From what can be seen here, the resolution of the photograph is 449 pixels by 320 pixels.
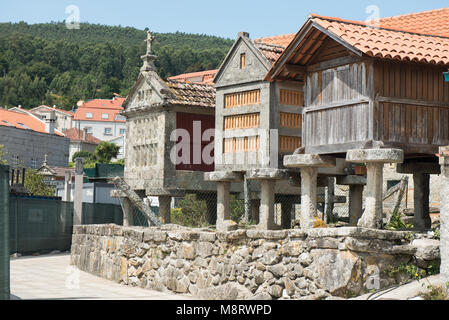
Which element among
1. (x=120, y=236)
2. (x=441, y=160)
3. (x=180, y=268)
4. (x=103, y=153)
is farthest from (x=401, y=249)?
(x=103, y=153)

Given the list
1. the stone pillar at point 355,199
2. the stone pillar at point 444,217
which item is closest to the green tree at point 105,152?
the stone pillar at point 355,199

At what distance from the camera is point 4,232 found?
417 inches

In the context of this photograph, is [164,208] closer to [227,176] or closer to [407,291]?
[227,176]

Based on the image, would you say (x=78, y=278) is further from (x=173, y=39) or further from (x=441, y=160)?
(x=173, y=39)

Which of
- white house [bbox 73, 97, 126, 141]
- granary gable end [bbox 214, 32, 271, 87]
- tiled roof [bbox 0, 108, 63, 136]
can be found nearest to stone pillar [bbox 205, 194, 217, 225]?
granary gable end [bbox 214, 32, 271, 87]

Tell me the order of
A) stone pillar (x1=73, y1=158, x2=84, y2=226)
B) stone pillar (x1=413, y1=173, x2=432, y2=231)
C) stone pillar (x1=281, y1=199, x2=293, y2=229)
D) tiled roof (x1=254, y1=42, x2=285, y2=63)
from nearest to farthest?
stone pillar (x1=413, y1=173, x2=432, y2=231)
tiled roof (x1=254, y1=42, x2=285, y2=63)
stone pillar (x1=281, y1=199, x2=293, y2=229)
stone pillar (x1=73, y1=158, x2=84, y2=226)

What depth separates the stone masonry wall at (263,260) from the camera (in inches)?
472

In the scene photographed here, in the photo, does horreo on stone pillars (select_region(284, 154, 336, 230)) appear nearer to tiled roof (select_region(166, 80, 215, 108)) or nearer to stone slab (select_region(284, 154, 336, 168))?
stone slab (select_region(284, 154, 336, 168))

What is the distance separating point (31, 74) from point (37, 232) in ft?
372

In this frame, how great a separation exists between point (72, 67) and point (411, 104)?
126726mm

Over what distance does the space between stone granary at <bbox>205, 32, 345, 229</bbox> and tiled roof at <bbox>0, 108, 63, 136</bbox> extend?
43.5 m

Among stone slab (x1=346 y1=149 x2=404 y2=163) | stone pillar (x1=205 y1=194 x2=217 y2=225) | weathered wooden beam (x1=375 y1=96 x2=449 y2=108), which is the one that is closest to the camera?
stone slab (x1=346 y1=149 x2=404 y2=163)

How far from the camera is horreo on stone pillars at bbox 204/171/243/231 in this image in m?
16.0

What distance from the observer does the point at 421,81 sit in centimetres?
1359
